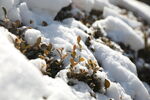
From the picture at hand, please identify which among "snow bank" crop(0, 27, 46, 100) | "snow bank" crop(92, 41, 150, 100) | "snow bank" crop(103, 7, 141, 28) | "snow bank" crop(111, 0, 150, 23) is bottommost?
"snow bank" crop(111, 0, 150, 23)

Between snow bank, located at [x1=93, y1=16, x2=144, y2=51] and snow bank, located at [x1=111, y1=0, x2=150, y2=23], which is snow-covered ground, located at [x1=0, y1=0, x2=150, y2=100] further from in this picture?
snow bank, located at [x1=111, y1=0, x2=150, y2=23]

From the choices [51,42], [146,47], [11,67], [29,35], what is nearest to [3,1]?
[29,35]

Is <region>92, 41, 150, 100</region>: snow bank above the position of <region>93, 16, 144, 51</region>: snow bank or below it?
above

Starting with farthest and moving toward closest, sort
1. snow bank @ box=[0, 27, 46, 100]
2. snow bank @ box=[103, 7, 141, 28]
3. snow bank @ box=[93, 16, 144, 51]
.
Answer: snow bank @ box=[103, 7, 141, 28], snow bank @ box=[93, 16, 144, 51], snow bank @ box=[0, 27, 46, 100]

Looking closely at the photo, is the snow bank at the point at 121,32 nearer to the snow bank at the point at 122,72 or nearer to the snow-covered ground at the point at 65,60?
the snow-covered ground at the point at 65,60

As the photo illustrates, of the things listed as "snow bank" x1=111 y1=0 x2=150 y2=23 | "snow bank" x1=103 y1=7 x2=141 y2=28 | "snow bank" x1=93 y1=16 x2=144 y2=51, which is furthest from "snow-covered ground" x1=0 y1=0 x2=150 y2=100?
"snow bank" x1=111 y1=0 x2=150 y2=23

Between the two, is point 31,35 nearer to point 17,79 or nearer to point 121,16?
point 17,79

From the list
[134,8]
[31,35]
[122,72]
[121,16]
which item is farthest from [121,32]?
[31,35]

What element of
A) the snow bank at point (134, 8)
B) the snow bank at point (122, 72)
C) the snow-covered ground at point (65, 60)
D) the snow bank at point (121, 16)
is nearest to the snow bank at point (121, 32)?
the snow-covered ground at point (65, 60)
